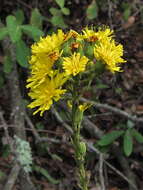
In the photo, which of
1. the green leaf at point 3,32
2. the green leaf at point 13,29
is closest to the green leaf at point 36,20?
the green leaf at point 13,29

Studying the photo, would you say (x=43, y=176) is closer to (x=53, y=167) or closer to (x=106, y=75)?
(x=53, y=167)

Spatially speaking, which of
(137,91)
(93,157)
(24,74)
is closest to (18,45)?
(24,74)

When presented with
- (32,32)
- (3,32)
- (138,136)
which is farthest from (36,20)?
(138,136)

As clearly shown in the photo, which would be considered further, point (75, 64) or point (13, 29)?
point (13, 29)

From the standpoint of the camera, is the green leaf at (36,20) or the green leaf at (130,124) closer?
the green leaf at (130,124)

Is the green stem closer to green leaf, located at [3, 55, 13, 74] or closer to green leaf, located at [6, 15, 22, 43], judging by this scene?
green leaf, located at [6, 15, 22, 43]

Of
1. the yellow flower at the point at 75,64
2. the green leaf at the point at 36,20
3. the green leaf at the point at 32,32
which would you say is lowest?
the yellow flower at the point at 75,64

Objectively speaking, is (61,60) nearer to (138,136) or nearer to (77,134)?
(77,134)

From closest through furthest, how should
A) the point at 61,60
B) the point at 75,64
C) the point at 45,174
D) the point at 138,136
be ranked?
the point at 75,64
the point at 61,60
the point at 138,136
the point at 45,174

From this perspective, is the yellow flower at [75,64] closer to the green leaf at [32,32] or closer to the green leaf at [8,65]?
the green leaf at [32,32]
